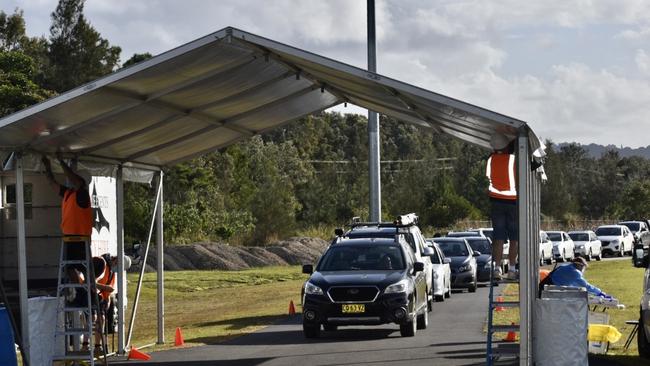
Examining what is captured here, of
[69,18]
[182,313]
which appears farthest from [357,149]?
[182,313]

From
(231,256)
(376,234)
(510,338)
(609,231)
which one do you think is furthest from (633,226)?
(510,338)

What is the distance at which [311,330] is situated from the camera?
22.1 m

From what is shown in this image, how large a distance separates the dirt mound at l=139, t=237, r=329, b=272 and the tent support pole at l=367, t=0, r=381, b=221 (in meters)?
15.4

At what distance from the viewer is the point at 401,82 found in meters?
14.9

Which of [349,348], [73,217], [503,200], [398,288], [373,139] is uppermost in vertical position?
[373,139]

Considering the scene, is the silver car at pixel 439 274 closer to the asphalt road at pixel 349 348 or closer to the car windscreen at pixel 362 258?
the asphalt road at pixel 349 348

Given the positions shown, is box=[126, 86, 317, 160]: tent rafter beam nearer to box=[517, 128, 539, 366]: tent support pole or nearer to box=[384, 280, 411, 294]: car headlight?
box=[384, 280, 411, 294]: car headlight

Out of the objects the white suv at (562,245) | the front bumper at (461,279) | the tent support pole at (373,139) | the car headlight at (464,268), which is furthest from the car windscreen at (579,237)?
the tent support pole at (373,139)

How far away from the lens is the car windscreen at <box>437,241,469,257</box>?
120 feet

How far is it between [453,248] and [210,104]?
64.8 ft

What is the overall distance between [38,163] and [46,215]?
4.83 m

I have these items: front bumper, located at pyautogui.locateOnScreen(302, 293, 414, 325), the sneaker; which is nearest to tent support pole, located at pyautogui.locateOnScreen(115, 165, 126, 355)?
front bumper, located at pyautogui.locateOnScreen(302, 293, 414, 325)

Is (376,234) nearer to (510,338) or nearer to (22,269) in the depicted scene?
(510,338)

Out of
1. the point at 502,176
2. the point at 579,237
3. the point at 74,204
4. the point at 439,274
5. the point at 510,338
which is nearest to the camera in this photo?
the point at 502,176
